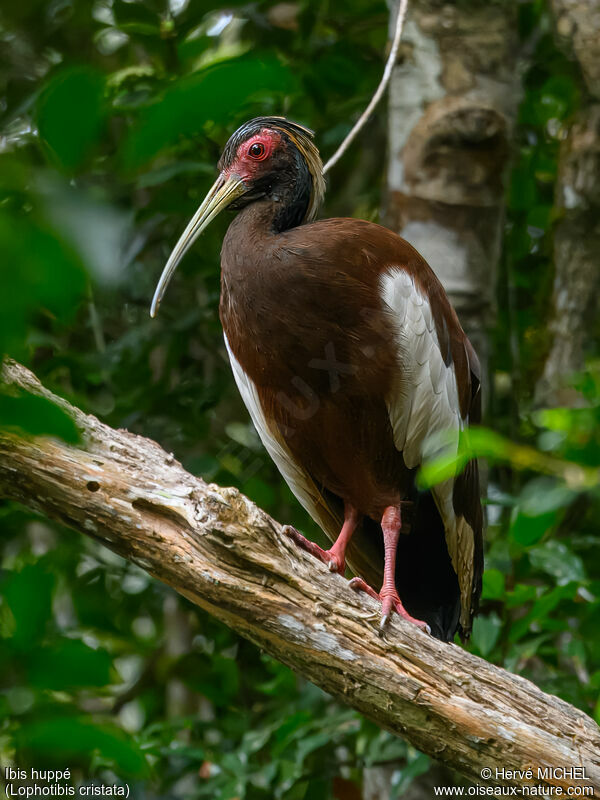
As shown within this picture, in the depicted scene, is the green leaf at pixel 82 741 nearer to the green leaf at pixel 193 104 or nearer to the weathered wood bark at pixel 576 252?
the green leaf at pixel 193 104

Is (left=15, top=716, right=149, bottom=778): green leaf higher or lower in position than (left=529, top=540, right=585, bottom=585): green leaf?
higher

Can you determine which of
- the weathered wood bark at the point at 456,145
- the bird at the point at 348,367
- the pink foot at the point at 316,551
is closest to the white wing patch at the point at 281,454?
the bird at the point at 348,367

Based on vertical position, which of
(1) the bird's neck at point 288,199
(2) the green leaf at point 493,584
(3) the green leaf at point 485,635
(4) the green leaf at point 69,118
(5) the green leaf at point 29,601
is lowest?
(3) the green leaf at point 485,635

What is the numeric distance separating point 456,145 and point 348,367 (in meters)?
1.42

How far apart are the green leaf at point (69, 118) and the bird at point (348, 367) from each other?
176 centimetres

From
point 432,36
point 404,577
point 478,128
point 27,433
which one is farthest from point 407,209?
point 27,433

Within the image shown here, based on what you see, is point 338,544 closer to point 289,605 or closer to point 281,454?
point 281,454

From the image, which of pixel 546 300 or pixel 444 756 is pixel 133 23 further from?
pixel 444 756

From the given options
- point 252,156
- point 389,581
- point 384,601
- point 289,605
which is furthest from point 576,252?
point 289,605

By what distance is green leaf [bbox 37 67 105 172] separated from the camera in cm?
53

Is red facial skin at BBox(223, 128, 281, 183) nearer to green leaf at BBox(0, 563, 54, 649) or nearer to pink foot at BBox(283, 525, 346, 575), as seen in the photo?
pink foot at BBox(283, 525, 346, 575)

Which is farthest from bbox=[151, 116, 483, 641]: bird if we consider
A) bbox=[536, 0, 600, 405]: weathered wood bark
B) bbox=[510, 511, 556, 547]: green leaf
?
bbox=[536, 0, 600, 405]: weathered wood bark

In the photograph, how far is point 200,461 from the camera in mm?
3320

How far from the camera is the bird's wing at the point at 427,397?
252 centimetres
